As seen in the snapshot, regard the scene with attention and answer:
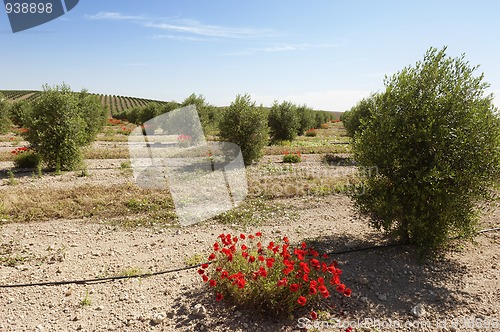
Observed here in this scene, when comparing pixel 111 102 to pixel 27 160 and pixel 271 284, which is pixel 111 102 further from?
pixel 271 284

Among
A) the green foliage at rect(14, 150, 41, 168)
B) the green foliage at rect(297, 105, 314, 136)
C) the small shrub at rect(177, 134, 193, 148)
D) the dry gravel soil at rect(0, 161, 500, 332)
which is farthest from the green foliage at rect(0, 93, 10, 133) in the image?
the dry gravel soil at rect(0, 161, 500, 332)

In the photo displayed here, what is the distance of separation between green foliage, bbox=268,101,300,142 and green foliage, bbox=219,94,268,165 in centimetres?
1050

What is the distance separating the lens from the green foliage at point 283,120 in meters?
26.8

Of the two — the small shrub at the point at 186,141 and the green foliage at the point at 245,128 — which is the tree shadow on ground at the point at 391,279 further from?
the small shrub at the point at 186,141

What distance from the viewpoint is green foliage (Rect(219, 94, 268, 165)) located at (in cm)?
1603

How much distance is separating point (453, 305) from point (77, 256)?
670cm

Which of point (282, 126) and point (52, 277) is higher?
point (282, 126)

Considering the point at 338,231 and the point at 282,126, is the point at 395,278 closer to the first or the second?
the point at 338,231

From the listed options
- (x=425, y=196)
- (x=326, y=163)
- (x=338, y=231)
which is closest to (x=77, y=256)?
(x=338, y=231)

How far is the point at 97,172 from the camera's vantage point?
1418cm

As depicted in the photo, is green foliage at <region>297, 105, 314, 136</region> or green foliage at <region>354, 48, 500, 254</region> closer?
green foliage at <region>354, 48, 500, 254</region>

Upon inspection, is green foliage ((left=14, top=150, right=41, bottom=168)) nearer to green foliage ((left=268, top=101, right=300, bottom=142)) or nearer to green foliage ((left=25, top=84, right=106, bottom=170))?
green foliage ((left=25, top=84, right=106, bottom=170))

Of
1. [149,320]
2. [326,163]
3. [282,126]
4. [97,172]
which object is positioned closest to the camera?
[149,320]

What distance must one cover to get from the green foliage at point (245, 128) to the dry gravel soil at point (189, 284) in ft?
28.2
